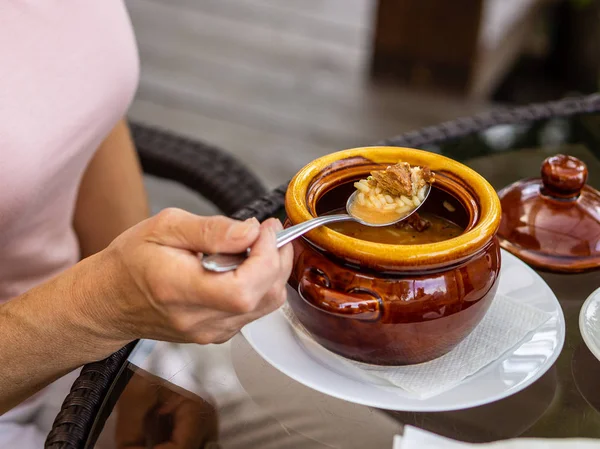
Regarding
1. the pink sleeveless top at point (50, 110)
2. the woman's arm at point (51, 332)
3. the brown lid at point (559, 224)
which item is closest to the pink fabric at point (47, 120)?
the pink sleeveless top at point (50, 110)

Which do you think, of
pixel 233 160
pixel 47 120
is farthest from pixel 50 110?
pixel 233 160

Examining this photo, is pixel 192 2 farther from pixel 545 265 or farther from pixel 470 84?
pixel 545 265

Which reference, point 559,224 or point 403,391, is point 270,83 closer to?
point 559,224

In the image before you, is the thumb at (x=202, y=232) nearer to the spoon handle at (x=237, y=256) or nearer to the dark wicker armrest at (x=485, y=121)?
the spoon handle at (x=237, y=256)

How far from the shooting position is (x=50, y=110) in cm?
86

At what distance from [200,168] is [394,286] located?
62 cm

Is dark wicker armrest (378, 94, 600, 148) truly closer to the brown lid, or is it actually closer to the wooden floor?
the brown lid

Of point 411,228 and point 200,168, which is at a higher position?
point 411,228

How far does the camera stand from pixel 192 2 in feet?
10.8

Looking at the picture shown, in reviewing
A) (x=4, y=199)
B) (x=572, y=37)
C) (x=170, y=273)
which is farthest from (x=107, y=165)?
(x=572, y=37)

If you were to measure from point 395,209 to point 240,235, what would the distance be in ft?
0.65

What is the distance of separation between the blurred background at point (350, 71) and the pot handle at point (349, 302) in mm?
1663

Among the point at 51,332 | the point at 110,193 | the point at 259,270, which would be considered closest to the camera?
the point at 259,270

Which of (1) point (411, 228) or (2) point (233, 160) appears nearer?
(1) point (411, 228)
